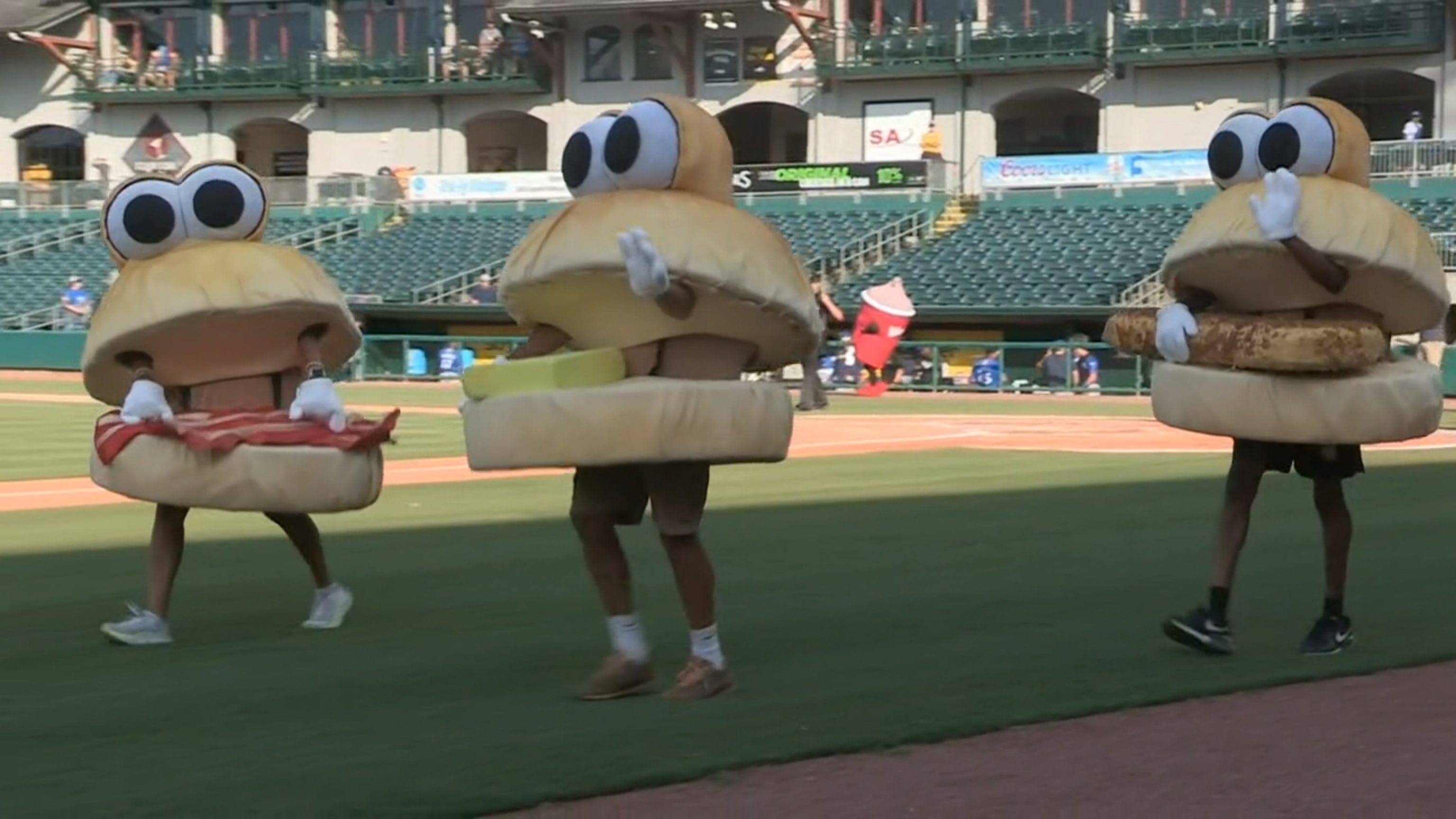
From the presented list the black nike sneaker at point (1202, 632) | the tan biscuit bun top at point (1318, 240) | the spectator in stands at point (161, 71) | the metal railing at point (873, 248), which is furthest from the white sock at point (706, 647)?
the spectator in stands at point (161, 71)

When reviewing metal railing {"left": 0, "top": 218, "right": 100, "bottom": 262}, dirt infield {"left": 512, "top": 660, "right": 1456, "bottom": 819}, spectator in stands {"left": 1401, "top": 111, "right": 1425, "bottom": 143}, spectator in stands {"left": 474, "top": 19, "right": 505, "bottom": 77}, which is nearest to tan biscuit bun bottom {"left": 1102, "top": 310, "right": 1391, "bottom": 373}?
dirt infield {"left": 512, "top": 660, "right": 1456, "bottom": 819}

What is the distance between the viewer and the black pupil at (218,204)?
7.77 meters

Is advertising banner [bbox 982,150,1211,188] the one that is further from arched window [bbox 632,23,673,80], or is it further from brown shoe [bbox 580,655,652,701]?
brown shoe [bbox 580,655,652,701]

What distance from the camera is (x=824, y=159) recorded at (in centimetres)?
4816

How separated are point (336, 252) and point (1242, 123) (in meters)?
41.0

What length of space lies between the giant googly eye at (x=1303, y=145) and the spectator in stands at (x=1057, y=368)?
2643 centimetres

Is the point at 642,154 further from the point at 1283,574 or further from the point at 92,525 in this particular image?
the point at 92,525

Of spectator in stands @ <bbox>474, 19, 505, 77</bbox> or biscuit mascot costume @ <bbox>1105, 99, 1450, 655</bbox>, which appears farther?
spectator in stands @ <bbox>474, 19, 505, 77</bbox>

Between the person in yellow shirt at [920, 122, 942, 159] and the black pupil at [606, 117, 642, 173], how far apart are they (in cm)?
3945

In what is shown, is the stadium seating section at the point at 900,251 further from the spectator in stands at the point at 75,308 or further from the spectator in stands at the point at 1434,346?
the spectator in stands at the point at 1434,346

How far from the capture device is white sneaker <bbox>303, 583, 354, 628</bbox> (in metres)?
8.29

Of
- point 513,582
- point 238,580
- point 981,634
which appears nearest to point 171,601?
point 238,580

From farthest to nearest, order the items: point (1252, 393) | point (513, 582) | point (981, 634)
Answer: point (513, 582) < point (981, 634) < point (1252, 393)

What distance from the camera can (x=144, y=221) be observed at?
771 cm
